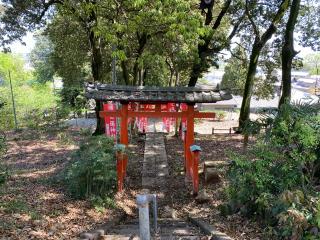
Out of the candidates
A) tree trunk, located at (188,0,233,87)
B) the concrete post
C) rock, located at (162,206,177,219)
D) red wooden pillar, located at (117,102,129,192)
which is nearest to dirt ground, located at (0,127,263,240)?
rock, located at (162,206,177,219)

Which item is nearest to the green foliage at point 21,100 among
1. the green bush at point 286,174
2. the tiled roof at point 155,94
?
the tiled roof at point 155,94

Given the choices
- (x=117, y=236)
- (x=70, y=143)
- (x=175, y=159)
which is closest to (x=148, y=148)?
(x=175, y=159)

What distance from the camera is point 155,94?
9547 millimetres

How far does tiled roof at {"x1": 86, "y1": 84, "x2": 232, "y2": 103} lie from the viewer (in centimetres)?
933

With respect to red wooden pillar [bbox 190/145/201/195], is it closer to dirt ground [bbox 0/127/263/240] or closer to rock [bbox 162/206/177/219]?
dirt ground [bbox 0/127/263/240]

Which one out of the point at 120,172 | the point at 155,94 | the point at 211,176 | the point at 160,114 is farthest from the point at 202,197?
the point at 155,94

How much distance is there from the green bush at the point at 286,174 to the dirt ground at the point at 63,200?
2.28ft

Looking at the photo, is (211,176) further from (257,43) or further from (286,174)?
(257,43)

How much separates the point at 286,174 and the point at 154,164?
7.17 metres

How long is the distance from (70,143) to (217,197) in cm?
883

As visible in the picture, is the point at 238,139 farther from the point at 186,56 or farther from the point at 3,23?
the point at 3,23

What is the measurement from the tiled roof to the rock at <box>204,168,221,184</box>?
2.04 metres

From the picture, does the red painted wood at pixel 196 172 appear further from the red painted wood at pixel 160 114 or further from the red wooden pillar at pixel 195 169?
the red painted wood at pixel 160 114

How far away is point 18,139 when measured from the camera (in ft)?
56.3
